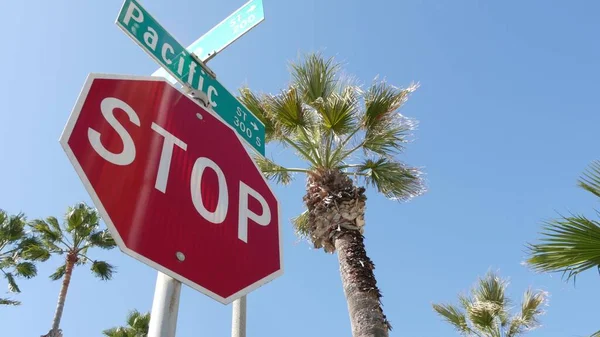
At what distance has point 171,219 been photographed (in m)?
1.47

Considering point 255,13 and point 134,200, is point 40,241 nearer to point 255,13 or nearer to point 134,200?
point 255,13

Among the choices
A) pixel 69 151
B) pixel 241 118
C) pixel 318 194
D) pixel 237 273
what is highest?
pixel 318 194

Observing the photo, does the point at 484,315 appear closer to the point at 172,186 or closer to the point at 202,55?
the point at 202,55

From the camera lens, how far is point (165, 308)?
60.6 inches

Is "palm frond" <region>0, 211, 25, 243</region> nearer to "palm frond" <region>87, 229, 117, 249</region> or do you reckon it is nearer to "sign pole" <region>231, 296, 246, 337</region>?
"palm frond" <region>87, 229, 117, 249</region>

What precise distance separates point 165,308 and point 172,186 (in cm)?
40

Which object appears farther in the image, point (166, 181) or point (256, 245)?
point (256, 245)

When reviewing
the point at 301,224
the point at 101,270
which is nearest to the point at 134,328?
the point at 101,270

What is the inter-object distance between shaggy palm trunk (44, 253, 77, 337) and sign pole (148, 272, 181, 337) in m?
15.8

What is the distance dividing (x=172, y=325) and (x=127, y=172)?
0.50 m

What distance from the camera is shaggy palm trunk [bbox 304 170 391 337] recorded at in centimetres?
557

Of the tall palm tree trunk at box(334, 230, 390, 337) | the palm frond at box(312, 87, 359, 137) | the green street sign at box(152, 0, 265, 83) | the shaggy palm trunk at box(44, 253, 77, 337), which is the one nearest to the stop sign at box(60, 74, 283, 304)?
the green street sign at box(152, 0, 265, 83)

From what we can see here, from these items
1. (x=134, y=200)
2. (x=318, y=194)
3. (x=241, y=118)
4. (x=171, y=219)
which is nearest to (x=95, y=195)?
(x=134, y=200)

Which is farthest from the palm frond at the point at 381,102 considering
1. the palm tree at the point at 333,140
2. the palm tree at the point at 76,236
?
the palm tree at the point at 76,236
